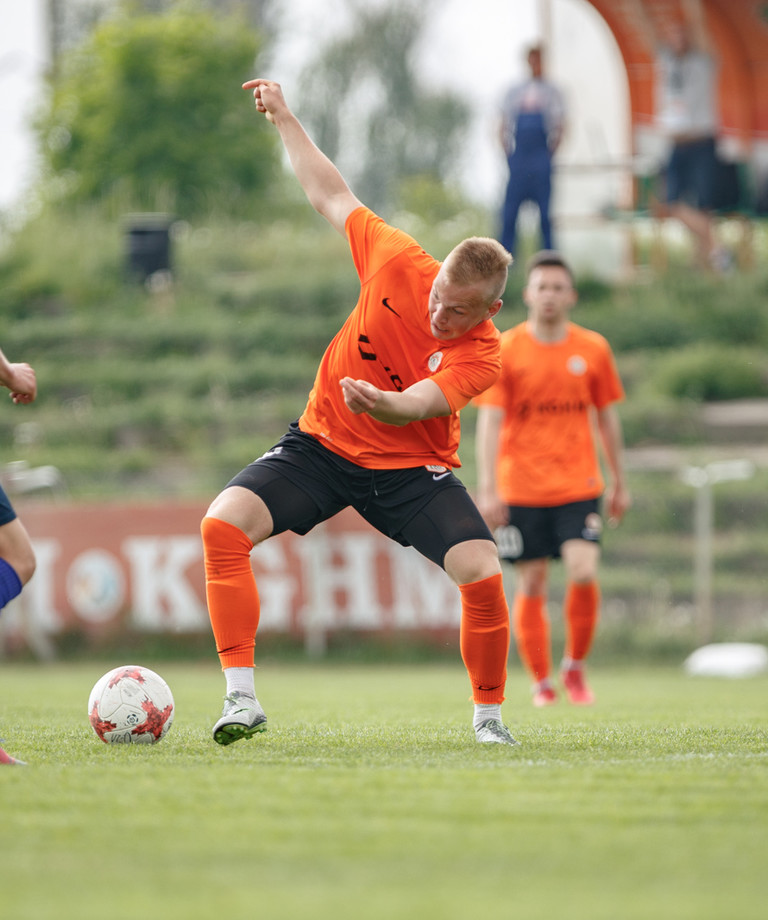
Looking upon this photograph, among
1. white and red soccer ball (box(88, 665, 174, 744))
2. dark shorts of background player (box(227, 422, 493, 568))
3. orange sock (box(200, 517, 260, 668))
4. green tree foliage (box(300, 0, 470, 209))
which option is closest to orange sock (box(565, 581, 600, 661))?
dark shorts of background player (box(227, 422, 493, 568))

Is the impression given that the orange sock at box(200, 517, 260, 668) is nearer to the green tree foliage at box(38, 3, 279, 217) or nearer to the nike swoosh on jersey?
the nike swoosh on jersey

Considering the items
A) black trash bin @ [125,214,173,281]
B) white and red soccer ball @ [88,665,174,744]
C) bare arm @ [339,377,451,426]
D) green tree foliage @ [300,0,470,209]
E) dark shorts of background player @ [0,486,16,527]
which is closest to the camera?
bare arm @ [339,377,451,426]

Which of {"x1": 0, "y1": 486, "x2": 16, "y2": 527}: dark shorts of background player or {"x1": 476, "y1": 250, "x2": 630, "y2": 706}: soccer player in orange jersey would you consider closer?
{"x1": 0, "y1": 486, "x2": 16, "y2": 527}: dark shorts of background player

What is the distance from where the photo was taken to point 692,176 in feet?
74.1

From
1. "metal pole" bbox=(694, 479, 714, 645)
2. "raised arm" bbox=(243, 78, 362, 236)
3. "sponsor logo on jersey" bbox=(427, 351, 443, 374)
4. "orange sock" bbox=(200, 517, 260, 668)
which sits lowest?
"metal pole" bbox=(694, 479, 714, 645)

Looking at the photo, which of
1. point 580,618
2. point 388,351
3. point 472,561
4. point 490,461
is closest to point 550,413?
point 490,461

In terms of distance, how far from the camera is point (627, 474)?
14094mm

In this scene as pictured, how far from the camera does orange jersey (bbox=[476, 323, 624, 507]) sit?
26.9 ft

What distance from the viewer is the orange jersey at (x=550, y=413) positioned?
26.9 ft

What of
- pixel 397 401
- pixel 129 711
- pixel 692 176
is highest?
pixel 692 176

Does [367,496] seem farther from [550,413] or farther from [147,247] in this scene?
[147,247]

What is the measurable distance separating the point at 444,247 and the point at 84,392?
266 inches

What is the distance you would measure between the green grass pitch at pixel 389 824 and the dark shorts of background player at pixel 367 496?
2.63 ft

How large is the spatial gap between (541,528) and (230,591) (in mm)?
3357
